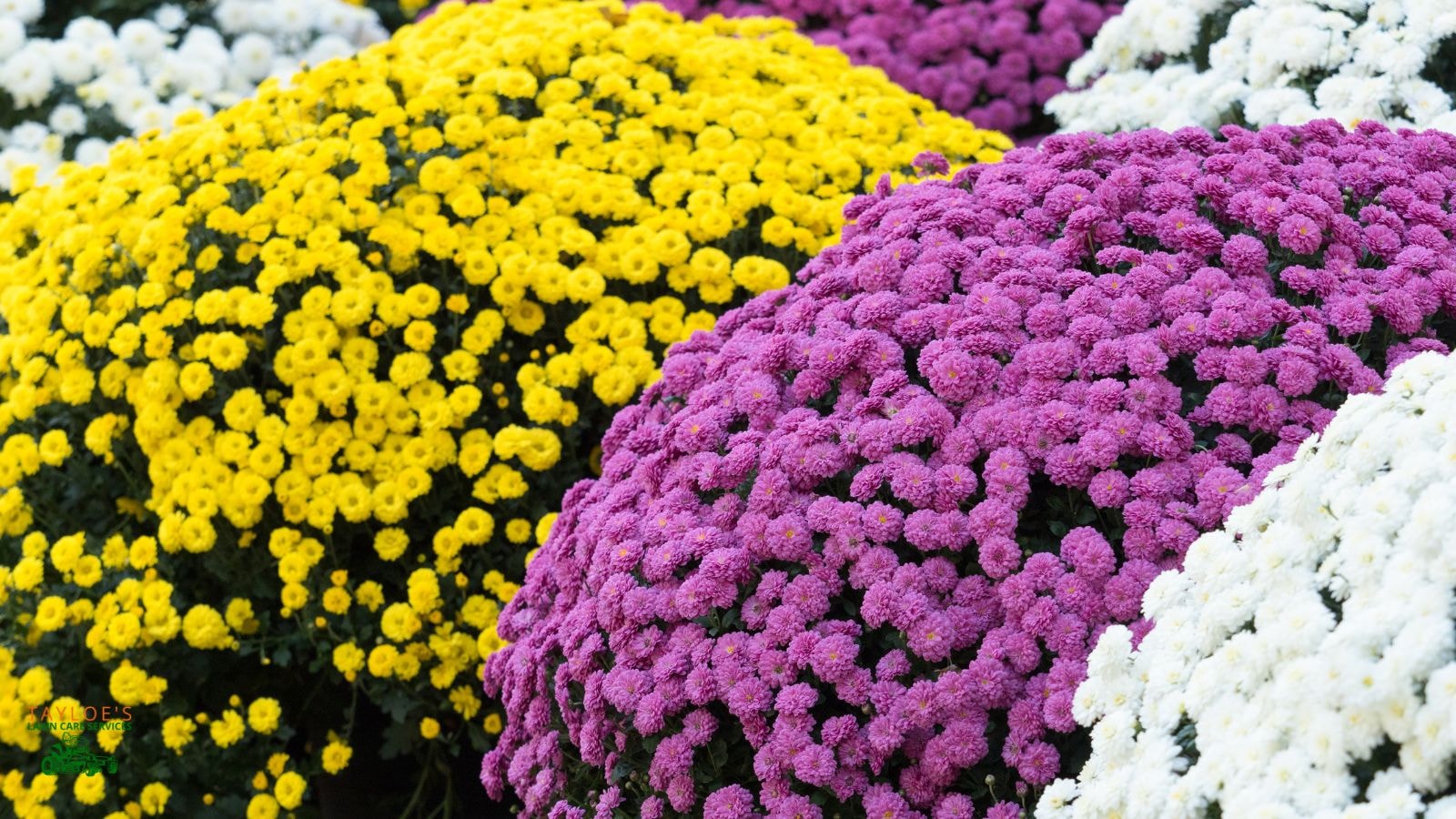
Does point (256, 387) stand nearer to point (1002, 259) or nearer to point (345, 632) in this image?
point (345, 632)

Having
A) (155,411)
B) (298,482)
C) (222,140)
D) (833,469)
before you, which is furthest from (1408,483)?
(222,140)

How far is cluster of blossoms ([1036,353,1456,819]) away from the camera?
1496 mm

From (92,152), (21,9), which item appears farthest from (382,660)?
(21,9)

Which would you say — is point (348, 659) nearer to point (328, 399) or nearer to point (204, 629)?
point (204, 629)

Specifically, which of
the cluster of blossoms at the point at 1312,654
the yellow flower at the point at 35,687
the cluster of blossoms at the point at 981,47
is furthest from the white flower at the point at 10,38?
the cluster of blossoms at the point at 1312,654

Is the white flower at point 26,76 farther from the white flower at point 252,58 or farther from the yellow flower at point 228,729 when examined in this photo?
the yellow flower at point 228,729

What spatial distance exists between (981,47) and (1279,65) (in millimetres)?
2177

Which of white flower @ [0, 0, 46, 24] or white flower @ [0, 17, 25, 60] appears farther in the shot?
white flower @ [0, 0, 46, 24]

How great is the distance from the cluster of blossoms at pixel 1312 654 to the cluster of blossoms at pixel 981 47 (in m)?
3.66

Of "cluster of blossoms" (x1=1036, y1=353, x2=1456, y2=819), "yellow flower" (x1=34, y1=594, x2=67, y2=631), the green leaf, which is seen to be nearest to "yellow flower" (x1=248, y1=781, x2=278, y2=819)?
the green leaf

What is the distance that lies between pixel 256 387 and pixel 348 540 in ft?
1.53

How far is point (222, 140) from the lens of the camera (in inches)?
149

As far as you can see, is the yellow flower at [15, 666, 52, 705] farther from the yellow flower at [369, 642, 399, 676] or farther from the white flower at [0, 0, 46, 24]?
the white flower at [0, 0, 46, 24]

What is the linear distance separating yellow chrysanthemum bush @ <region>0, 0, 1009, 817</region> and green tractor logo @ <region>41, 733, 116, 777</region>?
0.15ft
